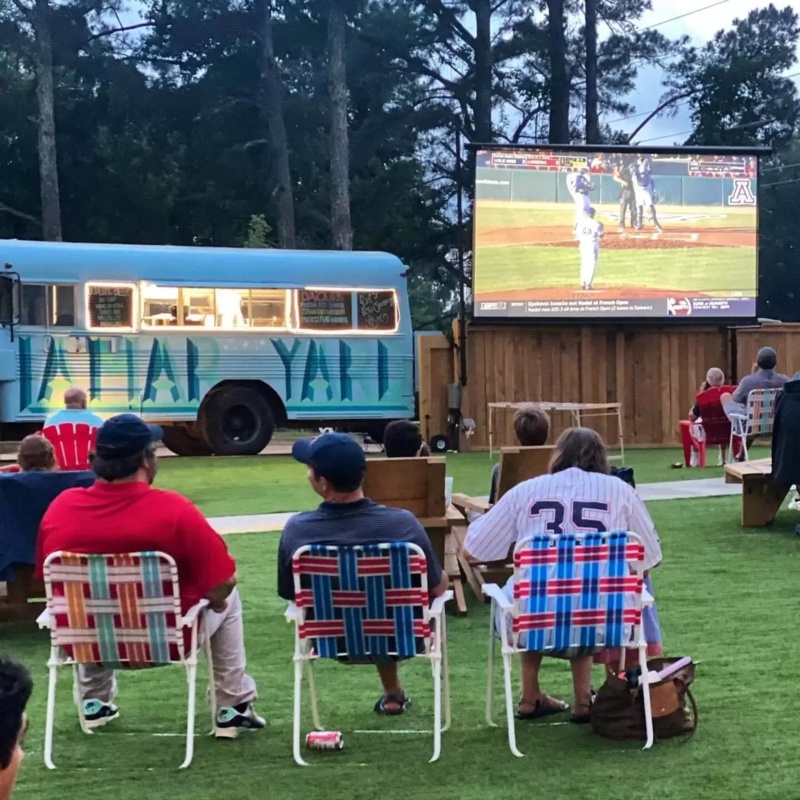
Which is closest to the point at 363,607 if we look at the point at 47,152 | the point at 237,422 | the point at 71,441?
the point at 71,441

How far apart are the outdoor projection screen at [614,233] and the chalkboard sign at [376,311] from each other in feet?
4.13

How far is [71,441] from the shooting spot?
8.77 metres

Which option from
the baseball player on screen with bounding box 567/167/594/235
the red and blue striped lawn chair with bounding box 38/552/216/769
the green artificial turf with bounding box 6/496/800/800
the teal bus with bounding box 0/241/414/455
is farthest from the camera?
the baseball player on screen with bounding box 567/167/594/235

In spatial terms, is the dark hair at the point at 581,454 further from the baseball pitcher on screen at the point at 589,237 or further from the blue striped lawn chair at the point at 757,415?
the baseball pitcher on screen at the point at 589,237

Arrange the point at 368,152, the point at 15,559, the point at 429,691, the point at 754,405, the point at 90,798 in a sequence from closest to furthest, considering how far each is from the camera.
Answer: the point at 90,798 < the point at 429,691 < the point at 15,559 < the point at 754,405 < the point at 368,152

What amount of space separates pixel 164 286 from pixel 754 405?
8.31 meters

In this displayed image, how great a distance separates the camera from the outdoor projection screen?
1770 centimetres

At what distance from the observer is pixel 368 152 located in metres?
30.7

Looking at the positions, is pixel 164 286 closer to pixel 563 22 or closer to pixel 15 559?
pixel 15 559

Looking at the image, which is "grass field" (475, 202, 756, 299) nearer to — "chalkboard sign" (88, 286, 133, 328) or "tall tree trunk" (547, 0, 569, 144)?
"chalkboard sign" (88, 286, 133, 328)

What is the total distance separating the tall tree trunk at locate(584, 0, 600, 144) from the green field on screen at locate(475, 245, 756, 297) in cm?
1375

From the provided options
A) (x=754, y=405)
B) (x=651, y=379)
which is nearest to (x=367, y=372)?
(x=651, y=379)

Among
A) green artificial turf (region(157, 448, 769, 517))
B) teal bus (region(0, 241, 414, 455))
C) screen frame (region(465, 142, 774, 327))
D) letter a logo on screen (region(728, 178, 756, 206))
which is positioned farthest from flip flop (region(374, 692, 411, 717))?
letter a logo on screen (region(728, 178, 756, 206))

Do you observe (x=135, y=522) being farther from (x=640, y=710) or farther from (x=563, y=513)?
(x=640, y=710)
